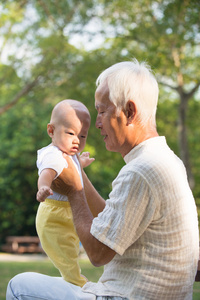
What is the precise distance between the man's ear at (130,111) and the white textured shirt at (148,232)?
0.84ft

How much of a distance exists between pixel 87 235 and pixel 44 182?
0.47 m

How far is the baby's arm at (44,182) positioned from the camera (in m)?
2.32

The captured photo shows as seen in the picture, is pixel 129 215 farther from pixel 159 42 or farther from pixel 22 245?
pixel 22 245

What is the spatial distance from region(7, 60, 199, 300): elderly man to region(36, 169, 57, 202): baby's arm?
0.52ft

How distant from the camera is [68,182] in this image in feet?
8.13

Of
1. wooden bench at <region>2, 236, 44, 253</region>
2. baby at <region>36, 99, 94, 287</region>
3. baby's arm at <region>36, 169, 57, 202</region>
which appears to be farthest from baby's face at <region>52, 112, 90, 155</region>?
wooden bench at <region>2, 236, 44, 253</region>

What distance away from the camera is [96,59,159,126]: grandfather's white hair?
228cm

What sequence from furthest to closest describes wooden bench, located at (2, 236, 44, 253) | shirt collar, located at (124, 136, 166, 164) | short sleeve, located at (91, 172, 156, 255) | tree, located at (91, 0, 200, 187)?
1. wooden bench, located at (2, 236, 44, 253)
2. tree, located at (91, 0, 200, 187)
3. shirt collar, located at (124, 136, 166, 164)
4. short sleeve, located at (91, 172, 156, 255)

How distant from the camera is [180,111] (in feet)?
62.1

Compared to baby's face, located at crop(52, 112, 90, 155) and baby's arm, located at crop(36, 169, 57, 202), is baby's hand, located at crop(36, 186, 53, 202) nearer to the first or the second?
baby's arm, located at crop(36, 169, 57, 202)

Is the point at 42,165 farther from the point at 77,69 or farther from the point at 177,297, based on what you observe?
the point at 77,69

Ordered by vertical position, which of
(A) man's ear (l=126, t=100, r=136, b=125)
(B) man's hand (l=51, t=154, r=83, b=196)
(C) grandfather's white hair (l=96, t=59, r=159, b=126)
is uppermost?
(C) grandfather's white hair (l=96, t=59, r=159, b=126)

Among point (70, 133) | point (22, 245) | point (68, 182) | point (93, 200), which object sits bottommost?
point (22, 245)

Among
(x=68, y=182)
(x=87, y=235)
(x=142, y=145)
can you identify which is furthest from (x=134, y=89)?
(x=87, y=235)
